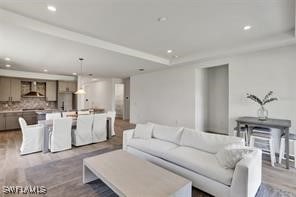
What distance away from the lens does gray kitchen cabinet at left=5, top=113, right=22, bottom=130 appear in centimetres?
643

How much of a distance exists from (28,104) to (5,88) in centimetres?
115

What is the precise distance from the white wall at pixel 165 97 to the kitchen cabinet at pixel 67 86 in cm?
321

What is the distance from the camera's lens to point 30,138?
396 centimetres

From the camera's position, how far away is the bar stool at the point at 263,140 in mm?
3357

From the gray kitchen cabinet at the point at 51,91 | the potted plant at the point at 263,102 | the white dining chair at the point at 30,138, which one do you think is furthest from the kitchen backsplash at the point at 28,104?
the potted plant at the point at 263,102

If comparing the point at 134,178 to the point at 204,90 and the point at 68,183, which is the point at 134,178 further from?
the point at 204,90

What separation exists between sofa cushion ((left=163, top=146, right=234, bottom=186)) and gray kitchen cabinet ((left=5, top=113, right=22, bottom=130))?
278 inches

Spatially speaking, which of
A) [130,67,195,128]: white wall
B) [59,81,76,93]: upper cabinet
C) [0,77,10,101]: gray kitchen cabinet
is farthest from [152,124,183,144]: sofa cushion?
[0,77,10,101]: gray kitchen cabinet

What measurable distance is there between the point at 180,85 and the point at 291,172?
410 cm

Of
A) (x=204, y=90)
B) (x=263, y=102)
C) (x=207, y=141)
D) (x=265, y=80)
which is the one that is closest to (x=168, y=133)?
(x=207, y=141)

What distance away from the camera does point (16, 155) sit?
3770 mm

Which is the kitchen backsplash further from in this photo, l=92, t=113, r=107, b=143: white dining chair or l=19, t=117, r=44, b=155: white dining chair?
l=92, t=113, r=107, b=143: white dining chair

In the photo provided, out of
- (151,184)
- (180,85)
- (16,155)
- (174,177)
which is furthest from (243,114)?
(16,155)

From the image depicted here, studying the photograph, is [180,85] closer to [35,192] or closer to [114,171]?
[114,171]
